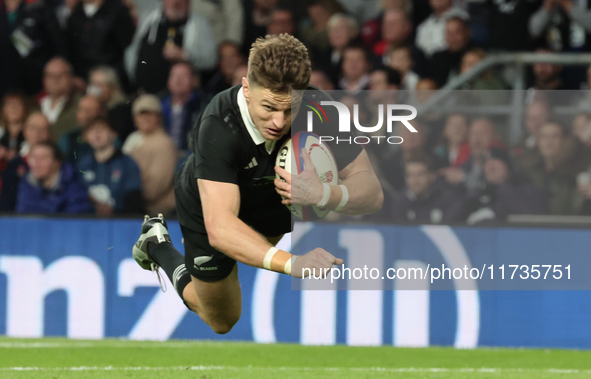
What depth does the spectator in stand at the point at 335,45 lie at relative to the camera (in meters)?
7.49

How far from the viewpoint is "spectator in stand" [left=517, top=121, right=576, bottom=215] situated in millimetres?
6449

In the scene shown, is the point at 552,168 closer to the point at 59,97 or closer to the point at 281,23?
the point at 281,23

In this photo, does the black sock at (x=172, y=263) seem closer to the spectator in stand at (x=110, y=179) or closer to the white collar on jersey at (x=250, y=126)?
the white collar on jersey at (x=250, y=126)

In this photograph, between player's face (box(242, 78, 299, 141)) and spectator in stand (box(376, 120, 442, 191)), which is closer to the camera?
player's face (box(242, 78, 299, 141))

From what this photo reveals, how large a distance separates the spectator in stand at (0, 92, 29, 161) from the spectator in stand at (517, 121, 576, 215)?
4.77 meters

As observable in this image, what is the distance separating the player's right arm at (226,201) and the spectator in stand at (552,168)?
3.35 meters

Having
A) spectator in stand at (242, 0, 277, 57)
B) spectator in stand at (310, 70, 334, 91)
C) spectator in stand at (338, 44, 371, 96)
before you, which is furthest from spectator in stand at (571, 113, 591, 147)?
spectator in stand at (242, 0, 277, 57)

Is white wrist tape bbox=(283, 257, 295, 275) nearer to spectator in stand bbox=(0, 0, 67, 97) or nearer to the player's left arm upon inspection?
the player's left arm

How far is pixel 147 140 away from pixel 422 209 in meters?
2.63

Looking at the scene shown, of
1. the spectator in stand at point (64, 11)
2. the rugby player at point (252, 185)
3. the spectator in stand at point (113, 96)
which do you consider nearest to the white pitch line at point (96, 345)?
the rugby player at point (252, 185)

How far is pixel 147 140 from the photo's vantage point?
7.15 meters

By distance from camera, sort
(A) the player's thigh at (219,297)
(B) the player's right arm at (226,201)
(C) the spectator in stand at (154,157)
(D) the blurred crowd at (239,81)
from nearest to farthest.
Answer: (B) the player's right arm at (226,201) < (A) the player's thigh at (219,297) < (D) the blurred crowd at (239,81) < (C) the spectator in stand at (154,157)

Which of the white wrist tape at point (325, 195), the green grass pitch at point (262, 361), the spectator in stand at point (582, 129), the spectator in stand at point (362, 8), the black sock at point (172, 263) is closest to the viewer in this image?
the white wrist tape at point (325, 195)

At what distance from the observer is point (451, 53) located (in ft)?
24.3
